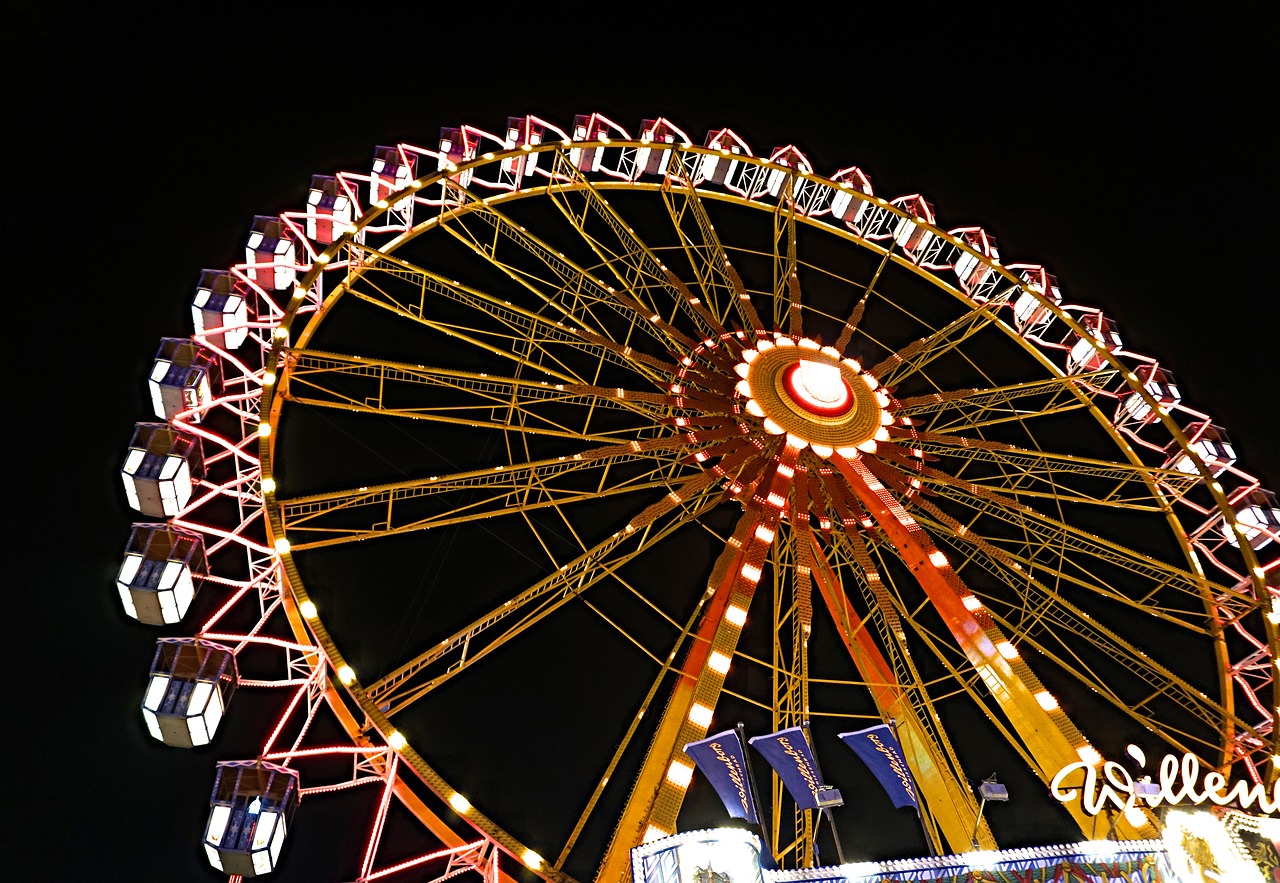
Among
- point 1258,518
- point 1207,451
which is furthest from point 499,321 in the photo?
point 1258,518

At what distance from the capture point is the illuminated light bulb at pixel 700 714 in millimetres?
11609

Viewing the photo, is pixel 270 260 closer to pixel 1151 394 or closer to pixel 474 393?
pixel 474 393

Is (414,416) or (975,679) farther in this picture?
(975,679)

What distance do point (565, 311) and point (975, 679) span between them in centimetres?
927

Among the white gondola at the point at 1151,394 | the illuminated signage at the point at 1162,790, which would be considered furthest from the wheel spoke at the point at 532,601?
the white gondola at the point at 1151,394

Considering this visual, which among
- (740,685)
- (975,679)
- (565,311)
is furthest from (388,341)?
(975,679)

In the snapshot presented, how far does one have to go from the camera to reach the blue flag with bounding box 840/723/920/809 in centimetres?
1134

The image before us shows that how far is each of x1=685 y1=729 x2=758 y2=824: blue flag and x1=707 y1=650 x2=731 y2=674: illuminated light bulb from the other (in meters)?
1.39

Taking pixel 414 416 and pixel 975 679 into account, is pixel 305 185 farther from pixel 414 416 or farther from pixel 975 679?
pixel 975 679

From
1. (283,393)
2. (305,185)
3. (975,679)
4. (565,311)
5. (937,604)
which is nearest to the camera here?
(283,393)

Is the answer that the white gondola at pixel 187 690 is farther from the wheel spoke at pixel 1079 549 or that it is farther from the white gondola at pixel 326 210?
the wheel spoke at pixel 1079 549

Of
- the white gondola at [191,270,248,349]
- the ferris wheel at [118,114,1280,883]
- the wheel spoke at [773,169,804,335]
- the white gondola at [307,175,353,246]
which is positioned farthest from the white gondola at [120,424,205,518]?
the wheel spoke at [773,169,804,335]

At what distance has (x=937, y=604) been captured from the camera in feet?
46.4

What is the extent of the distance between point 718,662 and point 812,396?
513 centimetres
